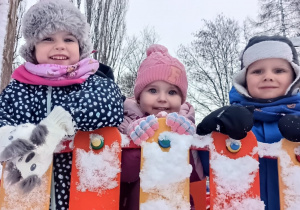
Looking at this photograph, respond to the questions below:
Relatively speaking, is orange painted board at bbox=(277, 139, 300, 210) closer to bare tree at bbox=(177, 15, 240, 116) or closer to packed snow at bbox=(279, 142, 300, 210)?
packed snow at bbox=(279, 142, 300, 210)

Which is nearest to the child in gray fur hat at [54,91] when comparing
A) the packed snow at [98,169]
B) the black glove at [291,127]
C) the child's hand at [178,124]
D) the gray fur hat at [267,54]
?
the packed snow at [98,169]

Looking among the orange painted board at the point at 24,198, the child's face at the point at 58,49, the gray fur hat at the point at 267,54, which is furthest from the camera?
the gray fur hat at the point at 267,54

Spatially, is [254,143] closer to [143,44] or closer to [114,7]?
[114,7]

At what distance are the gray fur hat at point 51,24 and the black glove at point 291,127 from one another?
45.0 inches

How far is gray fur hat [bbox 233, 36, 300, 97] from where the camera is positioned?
74.1 inches

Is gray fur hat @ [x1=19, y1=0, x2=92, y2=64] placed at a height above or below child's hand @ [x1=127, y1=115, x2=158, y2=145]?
above

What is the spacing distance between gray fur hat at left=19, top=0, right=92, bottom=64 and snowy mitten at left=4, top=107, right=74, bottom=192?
0.65 meters

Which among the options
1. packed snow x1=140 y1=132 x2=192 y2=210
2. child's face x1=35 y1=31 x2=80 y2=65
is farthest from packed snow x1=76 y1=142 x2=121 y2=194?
child's face x1=35 y1=31 x2=80 y2=65

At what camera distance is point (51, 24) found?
71.1 inches

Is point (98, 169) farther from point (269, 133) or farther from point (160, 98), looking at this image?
point (269, 133)

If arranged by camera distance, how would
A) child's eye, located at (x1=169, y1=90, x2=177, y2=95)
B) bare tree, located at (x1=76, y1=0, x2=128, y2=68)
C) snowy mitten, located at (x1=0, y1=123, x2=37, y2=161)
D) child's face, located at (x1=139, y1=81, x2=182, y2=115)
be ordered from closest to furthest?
snowy mitten, located at (x1=0, y1=123, x2=37, y2=161) → child's face, located at (x1=139, y1=81, x2=182, y2=115) → child's eye, located at (x1=169, y1=90, x2=177, y2=95) → bare tree, located at (x1=76, y1=0, x2=128, y2=68)

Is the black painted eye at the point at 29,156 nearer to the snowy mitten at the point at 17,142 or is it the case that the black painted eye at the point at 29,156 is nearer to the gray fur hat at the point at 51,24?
the snowy mitten at the point at 17,142

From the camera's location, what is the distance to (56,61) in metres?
1.75

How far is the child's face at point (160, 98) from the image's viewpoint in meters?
1.99
